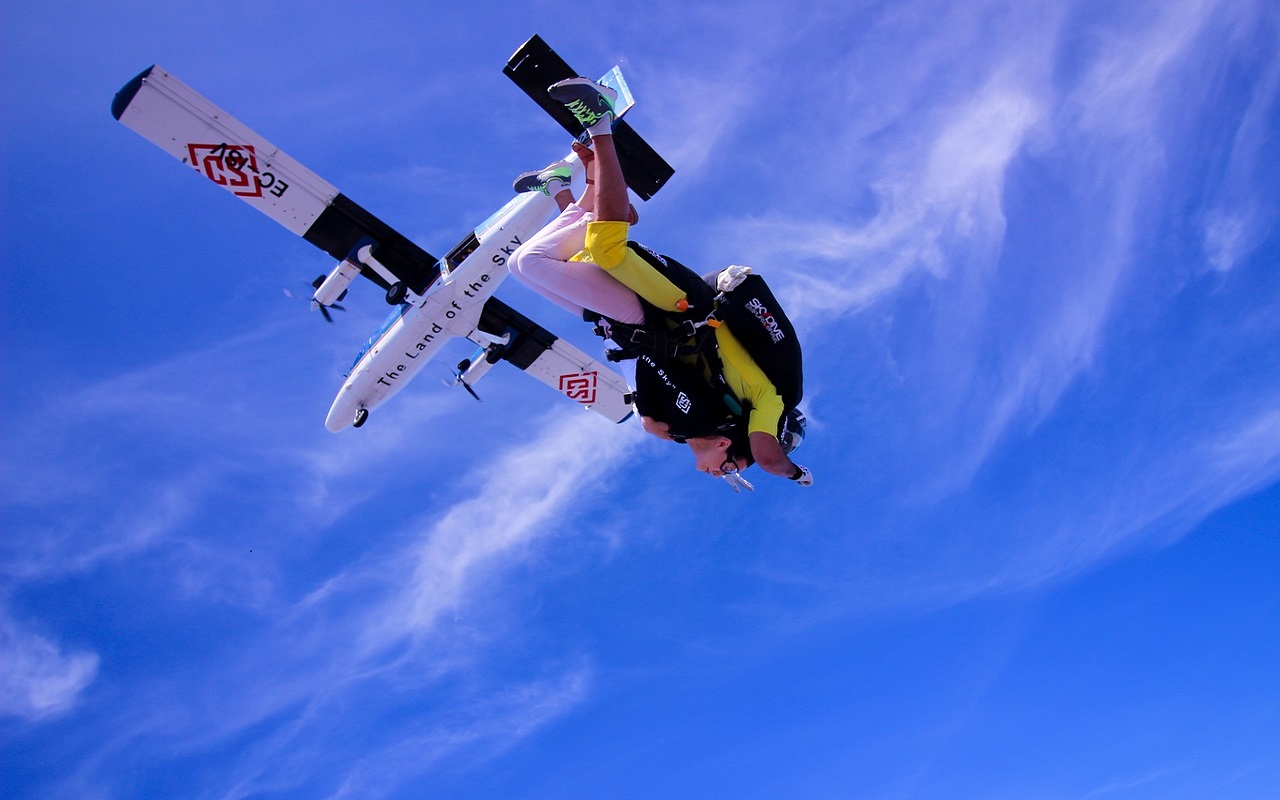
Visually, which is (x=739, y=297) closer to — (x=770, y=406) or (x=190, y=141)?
(x=770, y=406)

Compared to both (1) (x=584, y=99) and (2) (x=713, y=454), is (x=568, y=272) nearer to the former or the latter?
(1) (x=584, y=99)

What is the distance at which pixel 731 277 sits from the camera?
6.93 metres

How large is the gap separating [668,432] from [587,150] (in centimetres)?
230

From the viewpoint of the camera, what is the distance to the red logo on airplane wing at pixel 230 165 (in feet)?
59.8

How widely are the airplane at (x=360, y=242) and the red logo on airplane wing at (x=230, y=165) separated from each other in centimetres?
2

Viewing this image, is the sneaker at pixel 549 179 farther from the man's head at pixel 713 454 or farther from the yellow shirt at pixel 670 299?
the man's head at pixel 713 454

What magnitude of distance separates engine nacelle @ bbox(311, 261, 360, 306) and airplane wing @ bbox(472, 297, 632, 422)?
12.8 feet

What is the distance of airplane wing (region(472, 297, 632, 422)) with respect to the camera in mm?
23453

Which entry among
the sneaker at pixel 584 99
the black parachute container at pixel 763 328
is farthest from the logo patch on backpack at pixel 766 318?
the sneaker at pixel 584 99

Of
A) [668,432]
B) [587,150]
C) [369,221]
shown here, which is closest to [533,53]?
[587,150]

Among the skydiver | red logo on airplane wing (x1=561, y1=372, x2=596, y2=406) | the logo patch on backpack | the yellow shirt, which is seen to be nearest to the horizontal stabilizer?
the skydiver

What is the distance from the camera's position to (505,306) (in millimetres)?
23062

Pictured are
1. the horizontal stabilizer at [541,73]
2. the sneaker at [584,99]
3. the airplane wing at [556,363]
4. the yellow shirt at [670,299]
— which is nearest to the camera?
the yellow shirt at [670,299]

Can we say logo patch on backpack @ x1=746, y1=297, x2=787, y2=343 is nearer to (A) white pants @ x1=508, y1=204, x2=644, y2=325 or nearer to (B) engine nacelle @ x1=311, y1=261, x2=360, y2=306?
(A) white pants @ x1=508, y1=204, x2=644, y2=325
